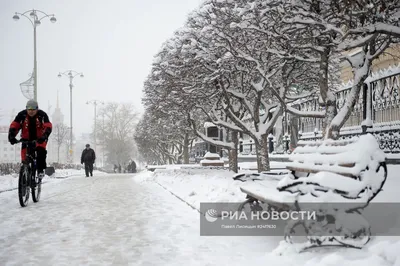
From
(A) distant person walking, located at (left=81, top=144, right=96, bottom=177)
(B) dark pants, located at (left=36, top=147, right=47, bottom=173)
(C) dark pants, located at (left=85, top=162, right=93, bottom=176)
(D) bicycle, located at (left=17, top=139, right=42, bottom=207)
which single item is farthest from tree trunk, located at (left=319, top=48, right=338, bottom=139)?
(C) dark pants, located at (left=85, top=162, right=93, bottom=176)

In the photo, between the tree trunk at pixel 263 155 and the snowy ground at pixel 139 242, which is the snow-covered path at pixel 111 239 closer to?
the snowy ground at pixel 139 242

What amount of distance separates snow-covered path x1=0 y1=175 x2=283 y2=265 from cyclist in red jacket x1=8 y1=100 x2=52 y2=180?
1190 mm

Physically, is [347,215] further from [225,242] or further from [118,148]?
[118,148]

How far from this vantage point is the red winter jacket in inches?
305

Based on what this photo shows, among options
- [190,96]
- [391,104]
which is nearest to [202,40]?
[190,96]

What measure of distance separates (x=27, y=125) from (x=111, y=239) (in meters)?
3.98

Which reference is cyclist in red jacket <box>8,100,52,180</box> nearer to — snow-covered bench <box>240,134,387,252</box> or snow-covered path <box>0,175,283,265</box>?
snow-covered path <box>0,175,283,265</box>

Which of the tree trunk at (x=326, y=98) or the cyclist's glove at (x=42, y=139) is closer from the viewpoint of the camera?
the cyclist's glove at (x=42, y=139)

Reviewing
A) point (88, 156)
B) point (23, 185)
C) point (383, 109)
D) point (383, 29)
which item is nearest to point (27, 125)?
point (23, 185)

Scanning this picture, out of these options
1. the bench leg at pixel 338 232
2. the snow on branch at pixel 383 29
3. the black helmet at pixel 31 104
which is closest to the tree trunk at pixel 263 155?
the snow on branch at pixel 383 29

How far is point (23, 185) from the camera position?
25.1 feet

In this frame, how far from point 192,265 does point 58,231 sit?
103 inches

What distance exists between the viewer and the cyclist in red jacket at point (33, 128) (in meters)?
7.76

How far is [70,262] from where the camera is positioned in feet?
13.3
